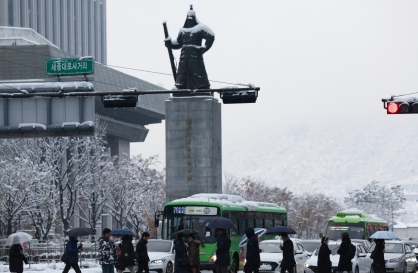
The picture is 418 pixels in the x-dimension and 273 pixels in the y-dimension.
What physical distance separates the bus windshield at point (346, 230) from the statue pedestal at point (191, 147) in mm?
10191

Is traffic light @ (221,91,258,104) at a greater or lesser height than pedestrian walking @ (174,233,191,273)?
greater

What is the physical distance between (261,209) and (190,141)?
19287mm

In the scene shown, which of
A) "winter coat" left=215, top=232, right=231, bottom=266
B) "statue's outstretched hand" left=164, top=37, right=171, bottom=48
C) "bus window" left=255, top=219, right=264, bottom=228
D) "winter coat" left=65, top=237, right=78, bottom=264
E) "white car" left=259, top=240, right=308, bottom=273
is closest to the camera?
"winter coat" left=215, top=232, right=231, bottom=266

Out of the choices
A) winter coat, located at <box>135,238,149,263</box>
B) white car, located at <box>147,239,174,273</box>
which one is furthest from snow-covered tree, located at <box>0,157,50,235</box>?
winter coat, located at <box>135,238,149,263</box>

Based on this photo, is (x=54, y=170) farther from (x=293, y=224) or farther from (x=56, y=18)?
(x=56, y=18)

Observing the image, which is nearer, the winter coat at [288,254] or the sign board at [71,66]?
the winter coat at [288,254]

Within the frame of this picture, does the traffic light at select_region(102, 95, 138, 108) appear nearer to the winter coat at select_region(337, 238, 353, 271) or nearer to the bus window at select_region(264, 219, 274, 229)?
the winter coat at select_region(337, 238, 353, 271)

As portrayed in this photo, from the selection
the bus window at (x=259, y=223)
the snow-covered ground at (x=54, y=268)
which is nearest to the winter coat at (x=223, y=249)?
the snow-covered ground at (x=54, y=268)

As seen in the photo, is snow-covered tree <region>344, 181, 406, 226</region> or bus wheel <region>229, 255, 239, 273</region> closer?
bus wheel <region>229, 255, 239, 273</region>

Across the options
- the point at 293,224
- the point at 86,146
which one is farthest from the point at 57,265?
the point at 293,224

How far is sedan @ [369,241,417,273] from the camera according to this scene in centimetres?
3256

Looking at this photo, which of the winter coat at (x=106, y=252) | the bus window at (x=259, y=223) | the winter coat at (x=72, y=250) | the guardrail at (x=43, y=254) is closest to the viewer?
the winter coat at (x=106, y=252)

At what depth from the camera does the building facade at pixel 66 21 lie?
A: 395 feet

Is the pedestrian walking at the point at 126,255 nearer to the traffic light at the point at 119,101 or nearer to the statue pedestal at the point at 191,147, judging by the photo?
the traffic light at the point at 119,101
